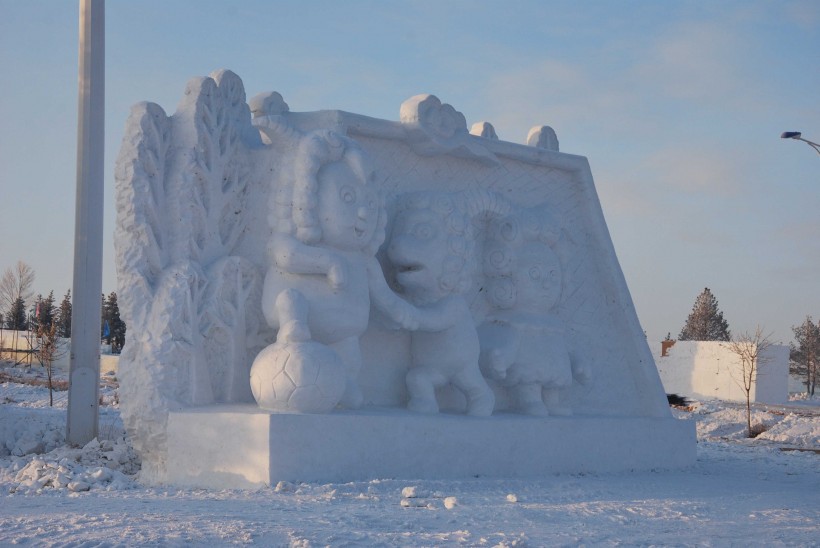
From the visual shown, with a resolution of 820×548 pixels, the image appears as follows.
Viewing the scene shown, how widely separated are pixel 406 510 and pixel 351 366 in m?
1.71

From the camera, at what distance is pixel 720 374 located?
1021 inches

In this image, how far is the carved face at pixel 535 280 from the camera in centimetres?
737

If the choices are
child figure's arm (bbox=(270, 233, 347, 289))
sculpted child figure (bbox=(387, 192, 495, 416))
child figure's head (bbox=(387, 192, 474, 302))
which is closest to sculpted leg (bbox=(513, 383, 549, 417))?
sculpted child figure (bbox=(387, 192, 495, 416))

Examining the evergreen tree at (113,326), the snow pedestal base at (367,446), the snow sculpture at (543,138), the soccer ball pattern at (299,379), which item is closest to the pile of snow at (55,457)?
the snow pedestal base at (367,446)

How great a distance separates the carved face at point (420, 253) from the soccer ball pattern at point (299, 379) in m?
1.29

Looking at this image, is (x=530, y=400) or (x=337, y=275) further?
(x=530, y=400)

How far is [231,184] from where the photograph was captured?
6.35 metres

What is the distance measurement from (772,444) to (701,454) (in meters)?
2.59

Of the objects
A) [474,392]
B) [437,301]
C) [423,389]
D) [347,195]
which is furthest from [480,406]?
[347,195]

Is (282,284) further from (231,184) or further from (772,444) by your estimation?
(772,444)

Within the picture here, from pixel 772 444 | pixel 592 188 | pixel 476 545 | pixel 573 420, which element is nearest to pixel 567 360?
pixel 573 420

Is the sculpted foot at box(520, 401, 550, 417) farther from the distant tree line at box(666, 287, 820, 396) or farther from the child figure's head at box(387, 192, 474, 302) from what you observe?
the distant tree line at box(666, 287, 820, 396)

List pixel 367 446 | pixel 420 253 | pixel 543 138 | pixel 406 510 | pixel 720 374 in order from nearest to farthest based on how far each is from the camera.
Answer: pixel 406 510 → pixel 367 446 → pixel 420 253 → pixel 543 138 → pixel 720 374

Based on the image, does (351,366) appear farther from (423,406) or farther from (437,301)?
(437,301)
